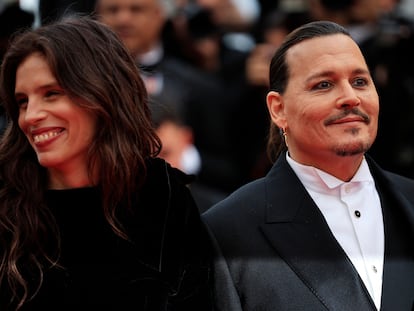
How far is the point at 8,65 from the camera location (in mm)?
3361

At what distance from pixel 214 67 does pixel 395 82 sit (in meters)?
1.08

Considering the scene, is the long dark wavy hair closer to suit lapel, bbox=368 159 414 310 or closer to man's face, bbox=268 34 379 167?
man's face, bbox=268 34 379 167

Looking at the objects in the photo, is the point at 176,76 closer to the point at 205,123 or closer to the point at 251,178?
the point at 205,123

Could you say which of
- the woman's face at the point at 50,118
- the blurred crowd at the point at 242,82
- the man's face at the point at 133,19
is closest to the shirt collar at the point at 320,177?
the woman's face at the point at 50,118

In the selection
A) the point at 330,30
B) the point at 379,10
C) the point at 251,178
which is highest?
the point at 330,30

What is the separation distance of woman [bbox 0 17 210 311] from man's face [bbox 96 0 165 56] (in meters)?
1.50

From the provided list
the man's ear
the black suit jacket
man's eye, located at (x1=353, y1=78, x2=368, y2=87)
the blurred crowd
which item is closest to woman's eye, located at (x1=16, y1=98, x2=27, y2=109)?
the black suit jacket

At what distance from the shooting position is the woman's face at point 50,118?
3.27 m

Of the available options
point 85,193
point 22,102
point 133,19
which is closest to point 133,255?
point 85,193

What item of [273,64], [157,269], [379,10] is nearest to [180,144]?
[273,64]

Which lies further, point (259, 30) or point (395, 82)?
point (259, 30)

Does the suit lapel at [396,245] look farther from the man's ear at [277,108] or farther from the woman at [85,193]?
the woman at [85,193]

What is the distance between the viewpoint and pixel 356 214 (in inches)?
134

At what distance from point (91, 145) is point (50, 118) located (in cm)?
16
